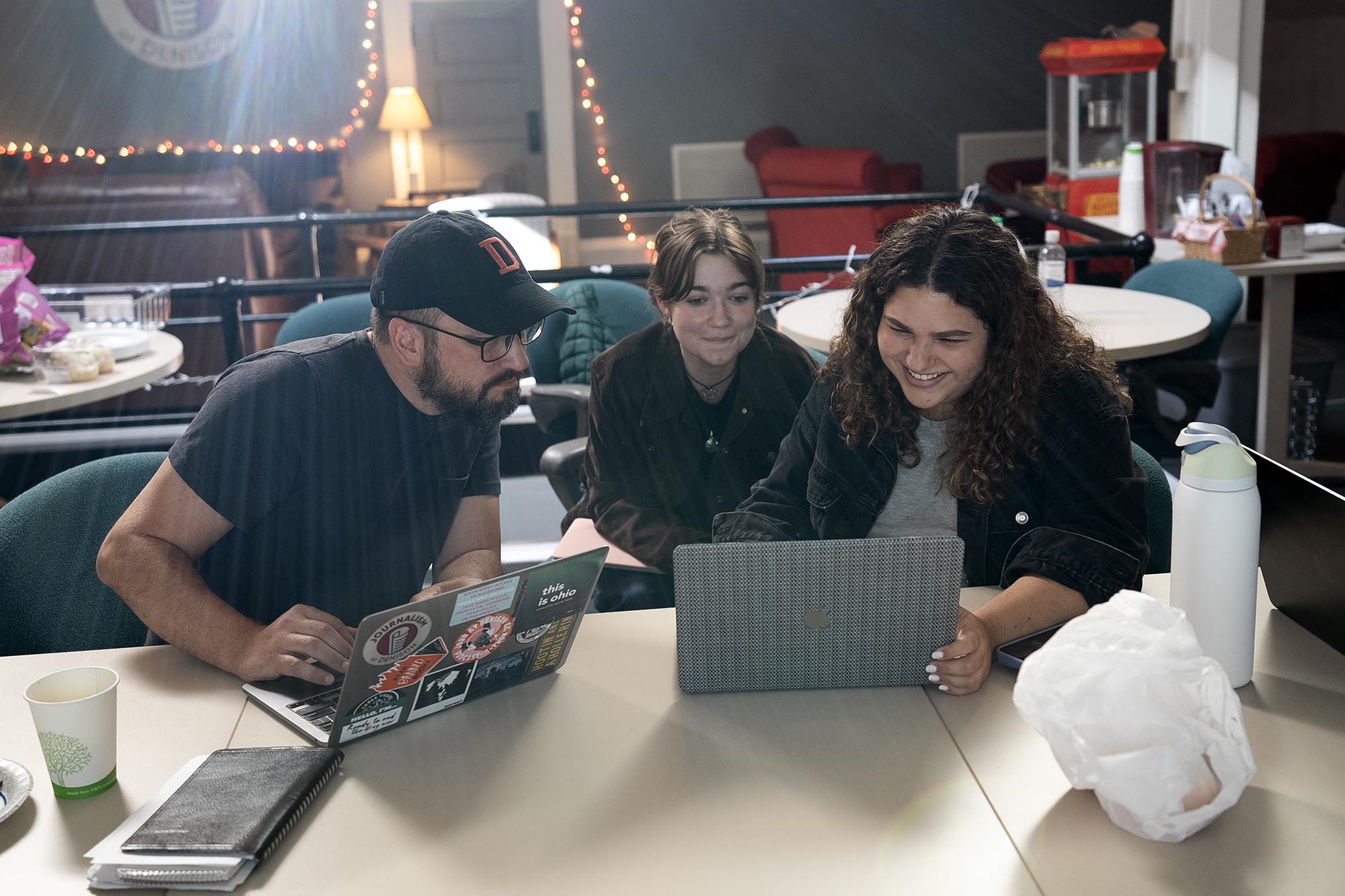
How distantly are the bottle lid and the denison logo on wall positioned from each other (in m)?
7.14

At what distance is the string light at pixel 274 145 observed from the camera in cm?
713

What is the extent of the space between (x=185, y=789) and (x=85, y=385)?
1.94 meters

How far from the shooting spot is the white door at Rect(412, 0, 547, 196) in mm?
7160

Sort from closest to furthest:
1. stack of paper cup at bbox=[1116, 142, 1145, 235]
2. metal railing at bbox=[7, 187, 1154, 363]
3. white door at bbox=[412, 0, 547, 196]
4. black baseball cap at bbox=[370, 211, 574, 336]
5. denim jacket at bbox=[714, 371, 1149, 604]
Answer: denim jacket at bbox=[714, 371, 1149, 604], black baseball cap at bbox=[370, 211, 574, 336], metal railing at bbox=[7, 187, 1154, 363], stack of paper cup at bbox=[1116, 142, 1145, 235], white door at bbox=[412, 0, 547, 196]

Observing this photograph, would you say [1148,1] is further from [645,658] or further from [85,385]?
[645,658]

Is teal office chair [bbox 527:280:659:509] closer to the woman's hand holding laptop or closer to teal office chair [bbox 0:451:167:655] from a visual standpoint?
teal office chair [bbox 0:451:167:655]

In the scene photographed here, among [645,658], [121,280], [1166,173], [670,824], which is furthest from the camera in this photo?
[121,280]

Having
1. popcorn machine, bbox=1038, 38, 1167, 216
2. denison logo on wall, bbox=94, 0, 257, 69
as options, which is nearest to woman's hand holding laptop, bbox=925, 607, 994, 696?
popcorn machine, bbox=1038, 38, 1167, 216

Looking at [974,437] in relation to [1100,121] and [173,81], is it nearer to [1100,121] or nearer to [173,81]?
[1100,121]

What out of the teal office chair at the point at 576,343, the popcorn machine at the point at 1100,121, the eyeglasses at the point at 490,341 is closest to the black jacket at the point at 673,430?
the teal office chair at the point at 576,343

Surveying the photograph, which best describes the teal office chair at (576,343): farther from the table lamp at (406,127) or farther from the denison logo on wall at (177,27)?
the denison logo on wall at (177,27)

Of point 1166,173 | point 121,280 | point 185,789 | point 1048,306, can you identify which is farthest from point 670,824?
point 121,280

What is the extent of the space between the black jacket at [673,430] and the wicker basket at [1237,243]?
2.28 meters

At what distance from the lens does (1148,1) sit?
7945 mm
